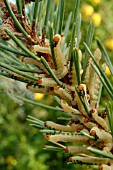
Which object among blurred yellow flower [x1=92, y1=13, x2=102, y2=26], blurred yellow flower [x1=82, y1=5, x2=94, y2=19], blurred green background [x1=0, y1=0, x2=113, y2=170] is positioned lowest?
blurred green background [x1=0, y1=0, x2=113, y2=170]

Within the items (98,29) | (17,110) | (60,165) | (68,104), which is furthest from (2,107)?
(68,104)

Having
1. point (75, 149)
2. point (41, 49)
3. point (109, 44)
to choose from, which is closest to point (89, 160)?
point (75, 149)

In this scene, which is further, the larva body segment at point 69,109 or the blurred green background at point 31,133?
the blurred green background at point 31,133

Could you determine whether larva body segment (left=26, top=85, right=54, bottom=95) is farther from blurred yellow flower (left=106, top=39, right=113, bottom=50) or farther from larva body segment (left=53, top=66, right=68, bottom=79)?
blurred yellow flower (left=106, top=39, right=113, bottom=50)

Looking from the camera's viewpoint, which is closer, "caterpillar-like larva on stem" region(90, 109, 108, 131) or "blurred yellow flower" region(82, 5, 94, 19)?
"caterpillar-like larva on stem" region(90, 109, 108, 131)

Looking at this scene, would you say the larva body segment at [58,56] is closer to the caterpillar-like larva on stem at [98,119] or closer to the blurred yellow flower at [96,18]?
the caterpillar-like larva on stem at [98,119]

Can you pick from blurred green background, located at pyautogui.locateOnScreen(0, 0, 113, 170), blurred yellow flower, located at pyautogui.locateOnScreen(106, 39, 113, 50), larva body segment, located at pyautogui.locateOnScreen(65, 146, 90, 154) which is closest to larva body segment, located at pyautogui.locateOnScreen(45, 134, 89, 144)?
larva body segment, located at pyautogui.locateOnScreen(65, 146, 90, 154)

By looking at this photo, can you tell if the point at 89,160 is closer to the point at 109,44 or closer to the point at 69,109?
the point at 69,109

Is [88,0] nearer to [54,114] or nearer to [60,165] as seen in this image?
[54,114]

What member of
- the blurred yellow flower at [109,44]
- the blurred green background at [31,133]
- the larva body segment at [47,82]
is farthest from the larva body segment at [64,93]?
the blurred yellow flower at [109,44]
